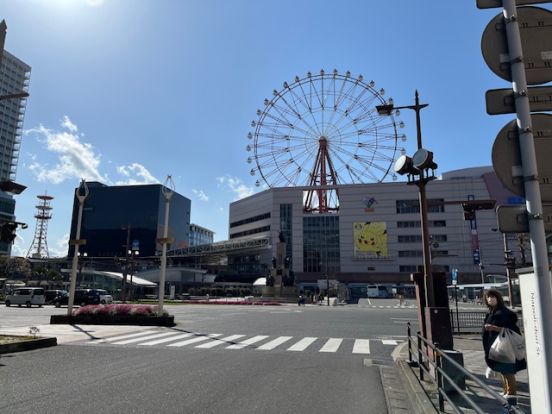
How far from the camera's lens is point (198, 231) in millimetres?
175500

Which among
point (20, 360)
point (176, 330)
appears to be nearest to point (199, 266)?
point (176, 330)

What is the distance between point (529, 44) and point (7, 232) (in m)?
15.2

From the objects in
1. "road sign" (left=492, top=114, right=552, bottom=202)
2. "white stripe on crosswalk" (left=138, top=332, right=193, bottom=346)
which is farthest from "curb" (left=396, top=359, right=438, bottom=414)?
"white stripe on crosswalk" (left=138, top=332, right=193, bottom=346)

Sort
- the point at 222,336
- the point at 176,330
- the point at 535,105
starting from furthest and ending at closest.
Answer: the point at 176,330 < the point at 222,336 < the point at 535,105

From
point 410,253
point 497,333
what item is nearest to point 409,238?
point 410,253

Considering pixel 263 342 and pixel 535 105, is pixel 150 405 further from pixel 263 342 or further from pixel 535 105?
pixel 263 342

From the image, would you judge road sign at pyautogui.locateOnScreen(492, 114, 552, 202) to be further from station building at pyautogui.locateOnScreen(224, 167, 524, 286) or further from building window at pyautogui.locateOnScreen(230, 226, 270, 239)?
building window at pyautogui.locateOnScreen(230, 226, 270, 239)

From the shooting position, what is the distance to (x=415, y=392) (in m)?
7.29

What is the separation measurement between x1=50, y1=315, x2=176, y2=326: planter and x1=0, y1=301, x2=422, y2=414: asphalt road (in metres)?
6.29

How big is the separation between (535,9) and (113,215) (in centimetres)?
13935

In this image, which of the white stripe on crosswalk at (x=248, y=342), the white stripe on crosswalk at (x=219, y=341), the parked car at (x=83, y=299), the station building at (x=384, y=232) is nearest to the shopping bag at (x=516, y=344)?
the white stripe on crosswalk at (x=248, y=342)

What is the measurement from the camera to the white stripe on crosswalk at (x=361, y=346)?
13594 millimetres

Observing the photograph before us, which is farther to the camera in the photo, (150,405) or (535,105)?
(150,405)

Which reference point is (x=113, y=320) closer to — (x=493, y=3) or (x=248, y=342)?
(x=248, y=342)
